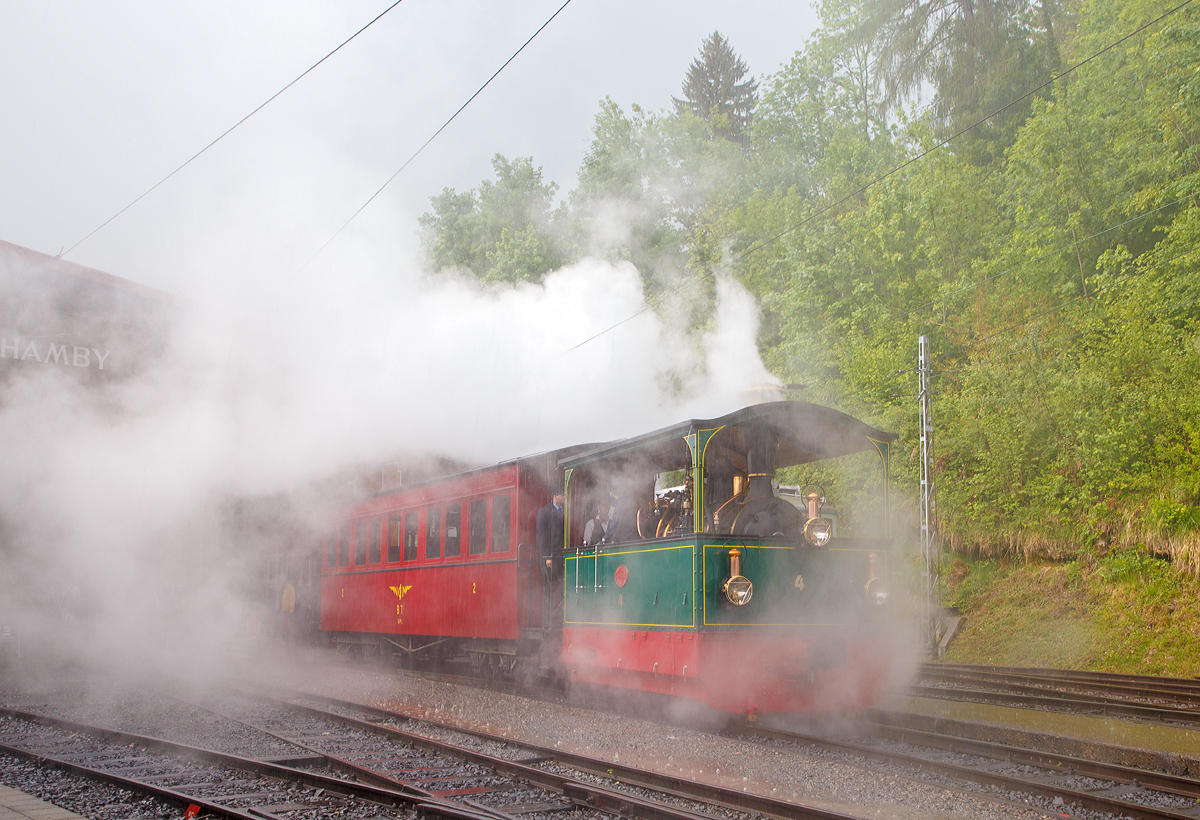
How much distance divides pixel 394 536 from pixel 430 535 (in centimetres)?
132

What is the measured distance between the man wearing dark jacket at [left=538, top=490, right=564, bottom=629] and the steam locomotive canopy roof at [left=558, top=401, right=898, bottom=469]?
1.08m

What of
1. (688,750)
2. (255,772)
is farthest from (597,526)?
(255,772)

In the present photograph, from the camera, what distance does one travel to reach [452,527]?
1207 cm

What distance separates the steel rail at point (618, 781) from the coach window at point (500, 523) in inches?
122

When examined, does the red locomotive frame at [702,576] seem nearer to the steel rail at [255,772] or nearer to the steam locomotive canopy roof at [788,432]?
the steam locomotive canopy roof at [788,432]

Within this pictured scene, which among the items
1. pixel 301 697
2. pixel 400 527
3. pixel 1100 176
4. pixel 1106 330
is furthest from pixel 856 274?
pixel 301 697

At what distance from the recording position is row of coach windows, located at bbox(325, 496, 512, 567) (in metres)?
11.0

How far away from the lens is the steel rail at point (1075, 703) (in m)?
9.03

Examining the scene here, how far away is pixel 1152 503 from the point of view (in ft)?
49.1

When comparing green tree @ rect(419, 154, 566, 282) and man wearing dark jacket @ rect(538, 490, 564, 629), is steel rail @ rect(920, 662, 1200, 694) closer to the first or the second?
man wearing dark jacket @ rect(538, 490, 564, 629)

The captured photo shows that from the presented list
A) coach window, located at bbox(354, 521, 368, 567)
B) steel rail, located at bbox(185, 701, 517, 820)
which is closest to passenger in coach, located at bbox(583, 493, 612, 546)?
steel rail, located at bbox(185, 701, 517, 820)

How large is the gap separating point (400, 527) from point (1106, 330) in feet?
43.3

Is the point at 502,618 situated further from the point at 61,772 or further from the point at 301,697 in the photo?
the point at 61,772

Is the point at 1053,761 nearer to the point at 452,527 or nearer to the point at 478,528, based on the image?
the point at 478,528
